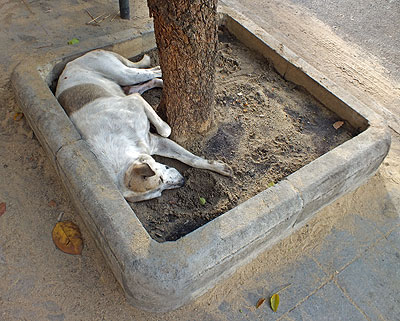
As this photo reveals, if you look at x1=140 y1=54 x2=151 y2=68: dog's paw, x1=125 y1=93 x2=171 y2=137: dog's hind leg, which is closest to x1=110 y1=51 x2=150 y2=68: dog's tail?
x1=140 y1=54 x2=151 y2=68: dog's paw

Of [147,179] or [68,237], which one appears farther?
[68,237]

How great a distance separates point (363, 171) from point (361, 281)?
928 millimetres

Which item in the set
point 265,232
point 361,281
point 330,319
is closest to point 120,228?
point 265,232

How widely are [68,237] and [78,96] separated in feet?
4.17

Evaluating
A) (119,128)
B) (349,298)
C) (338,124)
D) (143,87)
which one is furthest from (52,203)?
(338,124)

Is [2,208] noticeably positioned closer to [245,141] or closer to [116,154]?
[116,154]

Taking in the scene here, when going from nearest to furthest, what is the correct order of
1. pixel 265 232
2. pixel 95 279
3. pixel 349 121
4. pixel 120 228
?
pixel 120 228, pixel 265 232, pixel 95 279, pixel 349 121

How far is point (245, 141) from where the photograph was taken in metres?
3.60

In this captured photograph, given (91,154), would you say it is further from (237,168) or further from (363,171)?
(363,171)

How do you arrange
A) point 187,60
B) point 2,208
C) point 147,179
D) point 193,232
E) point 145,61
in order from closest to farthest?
point 193,232
point 147,179
point 187,60
point 2,208
point 145,61

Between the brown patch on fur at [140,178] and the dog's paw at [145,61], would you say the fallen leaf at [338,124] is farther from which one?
the dog's paw at [145,61]

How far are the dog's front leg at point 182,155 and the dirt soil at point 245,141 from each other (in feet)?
0.19

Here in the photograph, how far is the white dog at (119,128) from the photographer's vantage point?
298cm

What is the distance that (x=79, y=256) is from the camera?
9.67 feet
